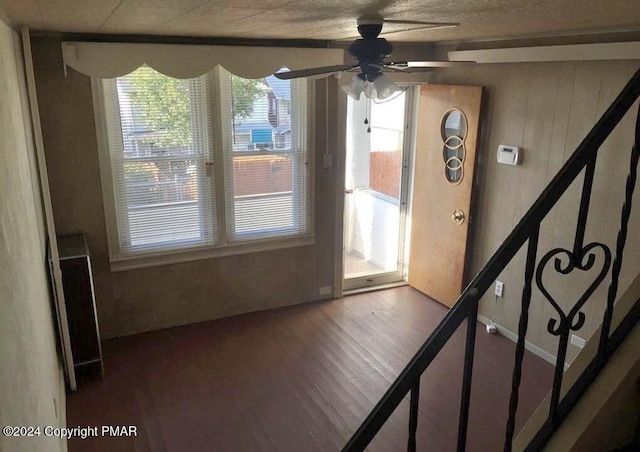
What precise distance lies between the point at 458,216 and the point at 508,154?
723 millimetres

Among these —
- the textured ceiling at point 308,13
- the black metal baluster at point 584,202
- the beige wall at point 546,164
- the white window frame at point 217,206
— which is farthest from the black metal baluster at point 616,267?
the white window frame at point 217,206

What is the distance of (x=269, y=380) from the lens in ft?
11.8

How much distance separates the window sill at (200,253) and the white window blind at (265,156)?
2.7 inches

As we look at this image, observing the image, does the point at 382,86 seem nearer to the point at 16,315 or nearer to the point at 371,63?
the point at 371,63

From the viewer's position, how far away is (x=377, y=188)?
220 inches

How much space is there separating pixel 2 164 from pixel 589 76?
132 inches

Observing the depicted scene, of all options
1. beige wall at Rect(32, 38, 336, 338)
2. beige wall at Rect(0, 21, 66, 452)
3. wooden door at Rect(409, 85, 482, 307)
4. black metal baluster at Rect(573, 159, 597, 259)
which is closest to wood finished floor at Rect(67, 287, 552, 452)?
beige wall at Rect(32, 38, 336, 338)

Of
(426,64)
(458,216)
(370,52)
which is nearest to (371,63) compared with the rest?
(370,52)

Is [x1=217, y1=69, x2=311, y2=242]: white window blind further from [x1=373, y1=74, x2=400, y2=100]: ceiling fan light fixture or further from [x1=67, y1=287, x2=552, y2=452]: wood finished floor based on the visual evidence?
[x1=373, y1=74, x2=400, y2=100]: ceiling fan light fixture

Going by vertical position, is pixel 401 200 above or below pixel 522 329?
below

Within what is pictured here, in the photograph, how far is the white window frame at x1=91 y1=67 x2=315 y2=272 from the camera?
3758 mm

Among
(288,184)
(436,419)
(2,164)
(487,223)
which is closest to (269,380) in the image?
(436,419)

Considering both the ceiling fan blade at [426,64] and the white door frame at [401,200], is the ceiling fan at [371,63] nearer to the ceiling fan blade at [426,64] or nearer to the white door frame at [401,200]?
the ceiling fan blade at [426,64]

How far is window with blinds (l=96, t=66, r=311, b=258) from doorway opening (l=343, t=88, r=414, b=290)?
0.93 meters
